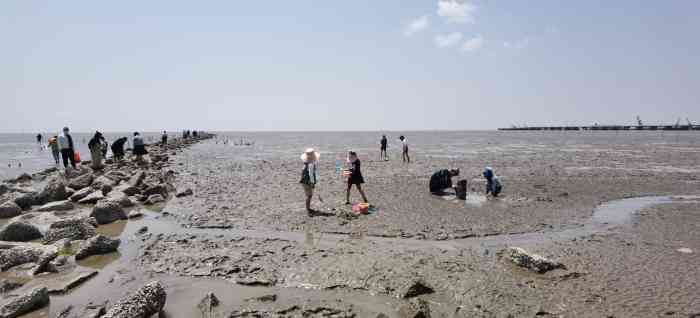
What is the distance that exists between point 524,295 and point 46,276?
7.37 m

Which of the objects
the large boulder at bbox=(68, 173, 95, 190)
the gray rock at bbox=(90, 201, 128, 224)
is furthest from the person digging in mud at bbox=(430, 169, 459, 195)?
the large boulder at bbox=(68, 173, 95, 190)

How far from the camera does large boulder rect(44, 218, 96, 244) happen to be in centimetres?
767

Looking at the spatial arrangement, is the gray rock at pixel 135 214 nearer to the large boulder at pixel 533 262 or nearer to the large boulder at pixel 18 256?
the large boulder at pixel 18 256

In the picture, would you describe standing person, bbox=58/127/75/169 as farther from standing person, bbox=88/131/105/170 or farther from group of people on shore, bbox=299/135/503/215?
group of people on shore, bbox=299/135/503/215

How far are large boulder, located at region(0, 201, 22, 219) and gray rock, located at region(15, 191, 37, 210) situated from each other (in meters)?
0.96

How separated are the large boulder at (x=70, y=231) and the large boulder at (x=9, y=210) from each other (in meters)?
3.47

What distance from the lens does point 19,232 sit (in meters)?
7.77

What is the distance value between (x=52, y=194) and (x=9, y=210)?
1.73 m

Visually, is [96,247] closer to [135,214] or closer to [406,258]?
[135,214]

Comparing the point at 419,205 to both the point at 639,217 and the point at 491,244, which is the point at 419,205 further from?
the point at 639,217

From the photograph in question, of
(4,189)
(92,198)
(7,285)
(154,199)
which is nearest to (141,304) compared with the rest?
(7,285)

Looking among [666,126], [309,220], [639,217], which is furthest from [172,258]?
[666,126]

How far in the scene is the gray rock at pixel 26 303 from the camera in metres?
4.62

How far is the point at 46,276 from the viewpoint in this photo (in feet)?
19.6
